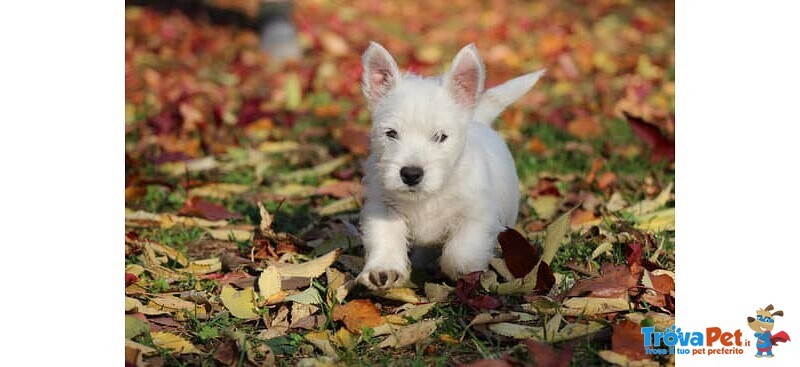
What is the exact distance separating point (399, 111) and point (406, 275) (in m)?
0.76

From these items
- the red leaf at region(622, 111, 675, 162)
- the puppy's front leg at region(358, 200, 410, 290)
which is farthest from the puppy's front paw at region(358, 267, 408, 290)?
the red leaf at region(622, 111, 675, 162)

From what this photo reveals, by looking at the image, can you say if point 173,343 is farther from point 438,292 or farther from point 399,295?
point 438,292

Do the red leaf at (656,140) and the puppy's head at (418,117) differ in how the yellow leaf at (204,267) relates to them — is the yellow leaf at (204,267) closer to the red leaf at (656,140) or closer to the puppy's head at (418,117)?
the puppy's head at (418,117)

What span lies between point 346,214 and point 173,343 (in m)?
2.10

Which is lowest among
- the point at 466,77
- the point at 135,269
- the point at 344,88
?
the point at 135,269

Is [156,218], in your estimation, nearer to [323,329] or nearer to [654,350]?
[323,329]

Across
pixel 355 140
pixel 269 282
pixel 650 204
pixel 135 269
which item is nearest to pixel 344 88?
pixel 355 140

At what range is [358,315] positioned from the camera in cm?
411

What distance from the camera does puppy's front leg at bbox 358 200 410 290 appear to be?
4250mm

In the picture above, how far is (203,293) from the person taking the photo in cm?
458

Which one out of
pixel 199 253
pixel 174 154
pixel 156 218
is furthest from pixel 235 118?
pixel 199 253

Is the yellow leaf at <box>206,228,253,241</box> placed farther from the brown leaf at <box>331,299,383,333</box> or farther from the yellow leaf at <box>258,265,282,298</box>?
the brown leaf at <box>331,299,383,333</box>

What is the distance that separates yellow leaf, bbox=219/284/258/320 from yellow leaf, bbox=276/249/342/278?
9.9 inches
